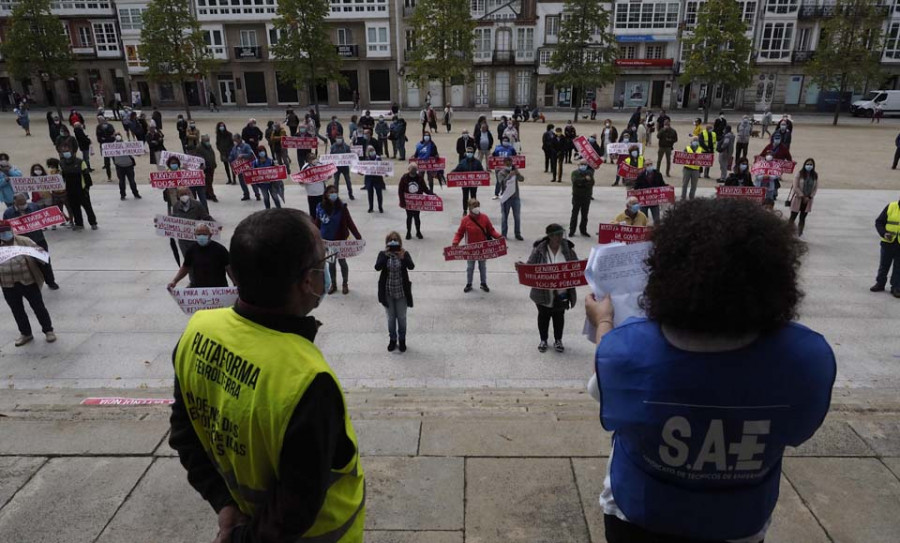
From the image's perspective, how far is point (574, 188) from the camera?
13.0 m

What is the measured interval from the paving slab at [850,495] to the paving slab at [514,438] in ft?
4.29

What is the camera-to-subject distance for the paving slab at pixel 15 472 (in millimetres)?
4031

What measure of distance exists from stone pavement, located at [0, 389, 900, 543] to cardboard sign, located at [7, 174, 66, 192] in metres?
9.11

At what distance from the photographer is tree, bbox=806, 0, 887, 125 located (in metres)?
38.1

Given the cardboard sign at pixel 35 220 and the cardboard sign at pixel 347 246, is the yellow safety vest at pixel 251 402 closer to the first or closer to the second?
the cardboard sign at pixel 347 246

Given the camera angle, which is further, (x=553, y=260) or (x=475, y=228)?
(x=475, y=228)

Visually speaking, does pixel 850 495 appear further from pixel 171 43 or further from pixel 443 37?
pixel 171 43

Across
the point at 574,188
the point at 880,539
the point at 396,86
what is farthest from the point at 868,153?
the point at 396,86

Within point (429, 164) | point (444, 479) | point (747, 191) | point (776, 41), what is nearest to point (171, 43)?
point (429, 164)

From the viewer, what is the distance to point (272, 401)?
1727 millimetres

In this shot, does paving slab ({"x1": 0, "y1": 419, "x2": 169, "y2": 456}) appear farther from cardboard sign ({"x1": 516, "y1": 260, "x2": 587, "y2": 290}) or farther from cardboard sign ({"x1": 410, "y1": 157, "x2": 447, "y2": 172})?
cardboard sign ({"x1": 410, "y1": 157, "x2": 447, "y2": 172})

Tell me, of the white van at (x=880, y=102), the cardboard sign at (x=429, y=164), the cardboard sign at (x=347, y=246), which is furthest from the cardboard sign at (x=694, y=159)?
the white van at (x=880, y=102)

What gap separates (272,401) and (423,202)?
10.6 metres

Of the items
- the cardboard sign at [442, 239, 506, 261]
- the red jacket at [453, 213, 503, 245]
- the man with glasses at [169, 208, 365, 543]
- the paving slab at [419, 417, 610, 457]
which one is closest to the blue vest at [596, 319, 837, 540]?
the man with glasses at [169, 208, 365, 543]
